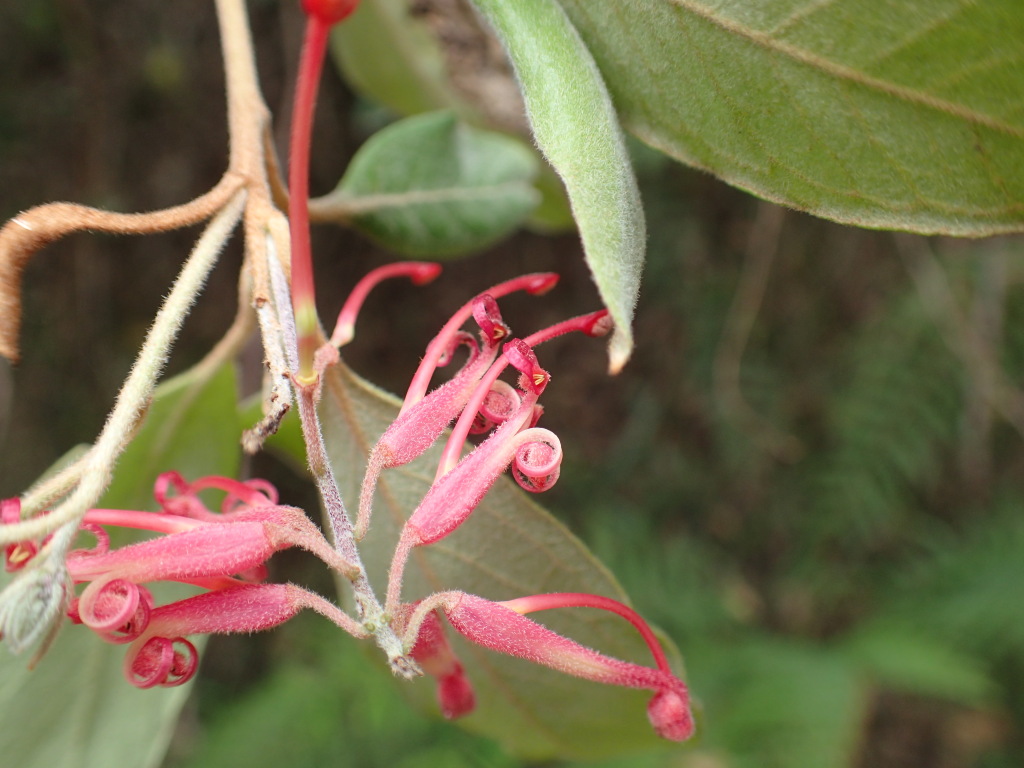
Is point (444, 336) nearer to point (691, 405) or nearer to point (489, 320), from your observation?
point (489, 320)

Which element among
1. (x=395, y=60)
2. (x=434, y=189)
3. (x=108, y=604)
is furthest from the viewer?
(x=395, y=60)

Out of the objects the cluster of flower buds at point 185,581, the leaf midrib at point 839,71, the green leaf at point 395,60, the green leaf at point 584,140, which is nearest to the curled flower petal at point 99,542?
the cluster of flower buds at point 185,581

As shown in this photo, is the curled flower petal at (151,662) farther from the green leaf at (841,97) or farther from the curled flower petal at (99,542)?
the green leaf at (841,97)

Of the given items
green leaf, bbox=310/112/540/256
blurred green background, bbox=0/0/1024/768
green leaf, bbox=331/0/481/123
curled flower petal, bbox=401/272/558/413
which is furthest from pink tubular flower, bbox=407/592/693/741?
blurred green background, bbox=0/0/1024/768

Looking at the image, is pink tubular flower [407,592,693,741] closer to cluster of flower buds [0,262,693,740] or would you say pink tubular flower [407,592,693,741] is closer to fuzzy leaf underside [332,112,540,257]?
cluster of flower buds [0,262,693,740]

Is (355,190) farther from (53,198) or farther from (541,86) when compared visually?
(53,198)

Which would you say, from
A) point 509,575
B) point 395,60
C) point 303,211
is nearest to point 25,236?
point 303,211
